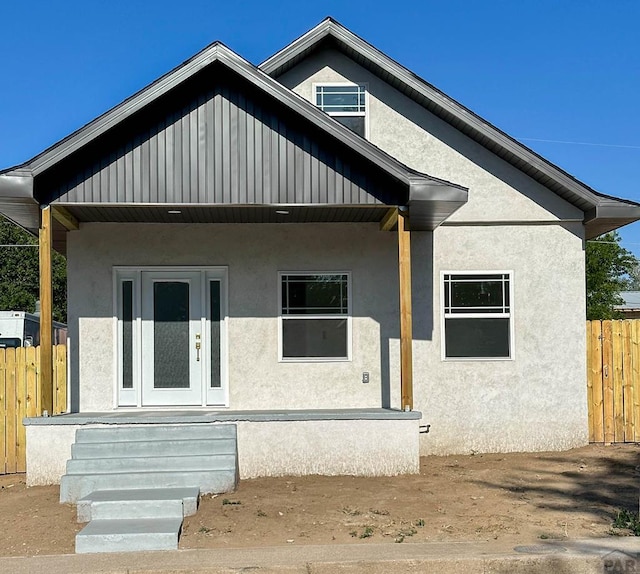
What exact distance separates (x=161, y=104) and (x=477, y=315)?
581cm

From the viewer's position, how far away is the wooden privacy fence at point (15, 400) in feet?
39.6

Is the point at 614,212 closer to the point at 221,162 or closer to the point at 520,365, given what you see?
the point at 520,365

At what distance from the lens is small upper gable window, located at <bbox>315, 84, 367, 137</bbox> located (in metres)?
12.6

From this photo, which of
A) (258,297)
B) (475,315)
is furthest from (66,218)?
(475,315)

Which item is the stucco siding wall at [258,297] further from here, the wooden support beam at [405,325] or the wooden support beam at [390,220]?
the wooden support beam at [405,325]

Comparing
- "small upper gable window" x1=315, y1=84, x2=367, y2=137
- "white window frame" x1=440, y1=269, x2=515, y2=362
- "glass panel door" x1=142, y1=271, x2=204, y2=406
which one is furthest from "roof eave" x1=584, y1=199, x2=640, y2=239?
"glass panel door" x1=142, y1=271, x2=204, y2=406

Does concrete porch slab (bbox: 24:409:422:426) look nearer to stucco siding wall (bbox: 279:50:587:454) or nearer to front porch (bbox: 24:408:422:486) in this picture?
front porch (bbox: 24:408:422:486)

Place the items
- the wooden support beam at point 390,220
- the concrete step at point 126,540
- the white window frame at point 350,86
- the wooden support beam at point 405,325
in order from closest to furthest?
the concrete step at point 126,540 < the wooden support beam at point 405,325 < the wooden support beam at point 390,220 < the white window frame at point 350,86

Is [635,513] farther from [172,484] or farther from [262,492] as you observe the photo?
[172,484]

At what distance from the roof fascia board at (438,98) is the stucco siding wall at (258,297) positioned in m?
2.21

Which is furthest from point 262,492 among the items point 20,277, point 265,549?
point 20,277

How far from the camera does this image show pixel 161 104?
406 inches

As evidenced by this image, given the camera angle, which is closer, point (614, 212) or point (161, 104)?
point (161, 104)

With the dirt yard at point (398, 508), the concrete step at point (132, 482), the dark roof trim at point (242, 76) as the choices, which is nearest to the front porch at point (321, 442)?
the dirt yard at point (398, 508)
